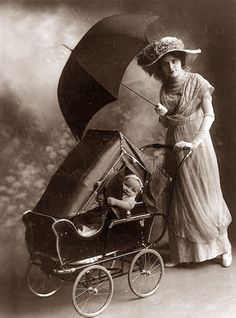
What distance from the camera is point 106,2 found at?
2709mm

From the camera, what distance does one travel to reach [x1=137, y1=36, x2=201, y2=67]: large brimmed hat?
2.63 m

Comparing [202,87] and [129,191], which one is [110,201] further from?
[202,87]

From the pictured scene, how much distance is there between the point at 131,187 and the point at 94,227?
0.29m

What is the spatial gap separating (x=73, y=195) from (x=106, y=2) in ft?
3.71

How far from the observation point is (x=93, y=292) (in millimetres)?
2506

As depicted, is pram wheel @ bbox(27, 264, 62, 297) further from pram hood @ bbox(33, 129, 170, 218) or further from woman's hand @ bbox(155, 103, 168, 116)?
woman's hand @ bbox(155, 103, 168, 116)

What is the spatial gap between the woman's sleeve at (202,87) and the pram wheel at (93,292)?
1.11 m

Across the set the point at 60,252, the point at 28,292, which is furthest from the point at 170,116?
the point at 28,292

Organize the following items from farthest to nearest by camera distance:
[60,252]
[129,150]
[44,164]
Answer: [44,164] < [129,150] < [60,252]

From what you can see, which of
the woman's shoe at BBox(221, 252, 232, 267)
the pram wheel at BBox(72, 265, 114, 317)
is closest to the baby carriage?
the pram wheel at BBox(72, 265, 114, 317)

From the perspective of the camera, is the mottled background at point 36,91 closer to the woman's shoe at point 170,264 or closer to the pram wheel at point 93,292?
the pram wheel at point 93,292

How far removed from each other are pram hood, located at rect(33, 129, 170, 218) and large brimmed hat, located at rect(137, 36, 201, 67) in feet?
1.55

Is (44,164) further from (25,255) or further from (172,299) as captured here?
(172,299)

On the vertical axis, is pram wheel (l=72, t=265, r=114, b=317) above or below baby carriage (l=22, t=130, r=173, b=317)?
below
